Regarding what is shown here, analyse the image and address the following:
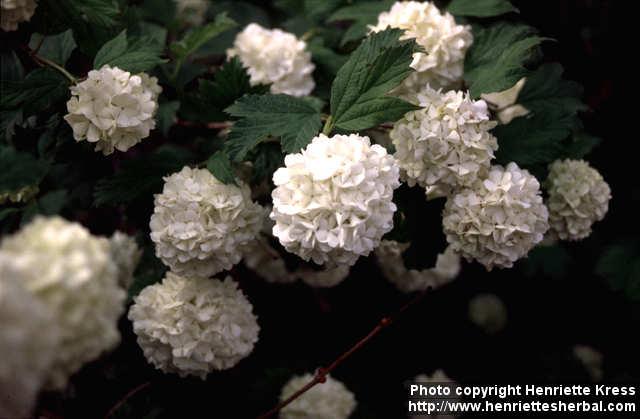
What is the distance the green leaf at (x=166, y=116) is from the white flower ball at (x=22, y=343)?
1471mm

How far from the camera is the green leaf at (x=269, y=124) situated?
76.6 inches

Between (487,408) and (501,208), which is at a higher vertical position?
(501,208)

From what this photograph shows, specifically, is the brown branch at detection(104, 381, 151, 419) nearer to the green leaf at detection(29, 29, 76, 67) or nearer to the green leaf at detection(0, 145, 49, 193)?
the green leaf at detection(0, 145, 49, 193)

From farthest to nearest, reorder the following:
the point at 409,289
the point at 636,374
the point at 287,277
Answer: the point at 636,374, the point at 409,289, the point at 287,277

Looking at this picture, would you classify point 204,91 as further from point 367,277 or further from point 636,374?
point 636,374

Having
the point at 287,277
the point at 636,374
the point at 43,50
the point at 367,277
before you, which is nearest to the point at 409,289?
the point at 367,277

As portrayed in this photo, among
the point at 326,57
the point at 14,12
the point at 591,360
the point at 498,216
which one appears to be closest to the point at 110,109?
the point at 14,12

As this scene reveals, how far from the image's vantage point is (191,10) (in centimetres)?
350

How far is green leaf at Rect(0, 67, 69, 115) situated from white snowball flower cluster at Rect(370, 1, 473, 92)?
1.23 meters

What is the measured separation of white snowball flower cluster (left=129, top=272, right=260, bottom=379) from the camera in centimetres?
212

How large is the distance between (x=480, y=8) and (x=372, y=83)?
2.80 feet

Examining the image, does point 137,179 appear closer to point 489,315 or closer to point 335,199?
point 335,199

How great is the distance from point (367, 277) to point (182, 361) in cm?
130

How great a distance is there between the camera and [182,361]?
6.99 feet
